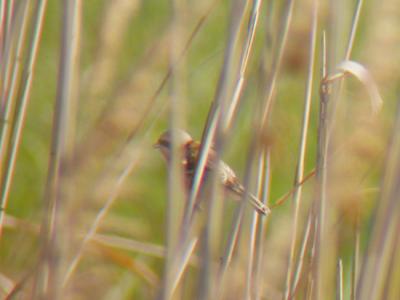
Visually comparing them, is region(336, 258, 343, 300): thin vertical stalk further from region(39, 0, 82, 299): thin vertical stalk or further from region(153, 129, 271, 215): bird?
region(39, 0, 82, 299): thin vertical stalk

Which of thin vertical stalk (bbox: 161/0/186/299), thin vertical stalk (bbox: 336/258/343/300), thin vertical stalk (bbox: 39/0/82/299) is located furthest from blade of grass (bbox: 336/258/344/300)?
thin vertical stalk (bbox: 39/0/82/299)

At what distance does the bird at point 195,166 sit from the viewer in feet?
3.66

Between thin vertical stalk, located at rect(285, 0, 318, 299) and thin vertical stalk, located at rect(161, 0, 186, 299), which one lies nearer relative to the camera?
thin vertical stalk, located at rect(161, 0, 186, 299)

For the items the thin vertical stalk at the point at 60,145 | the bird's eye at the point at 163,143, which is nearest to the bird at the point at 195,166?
the bird's eye at the point at 163,143

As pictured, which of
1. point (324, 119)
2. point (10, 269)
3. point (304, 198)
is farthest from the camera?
point (304, 198)

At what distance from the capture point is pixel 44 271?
3.76ft

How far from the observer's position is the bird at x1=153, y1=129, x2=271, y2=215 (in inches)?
43.9

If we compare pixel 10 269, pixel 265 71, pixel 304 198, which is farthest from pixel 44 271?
pixel 304 198

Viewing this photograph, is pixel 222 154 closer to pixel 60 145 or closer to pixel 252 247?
pixel 60 145

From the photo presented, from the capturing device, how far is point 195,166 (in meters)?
1.19

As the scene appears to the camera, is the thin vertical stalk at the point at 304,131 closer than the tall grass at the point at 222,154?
No

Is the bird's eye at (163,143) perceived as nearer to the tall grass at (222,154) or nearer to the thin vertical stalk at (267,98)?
the tall grass at (222,154)

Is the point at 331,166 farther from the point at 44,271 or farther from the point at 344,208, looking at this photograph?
the point at 44,271

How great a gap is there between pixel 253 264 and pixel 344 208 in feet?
0.49
